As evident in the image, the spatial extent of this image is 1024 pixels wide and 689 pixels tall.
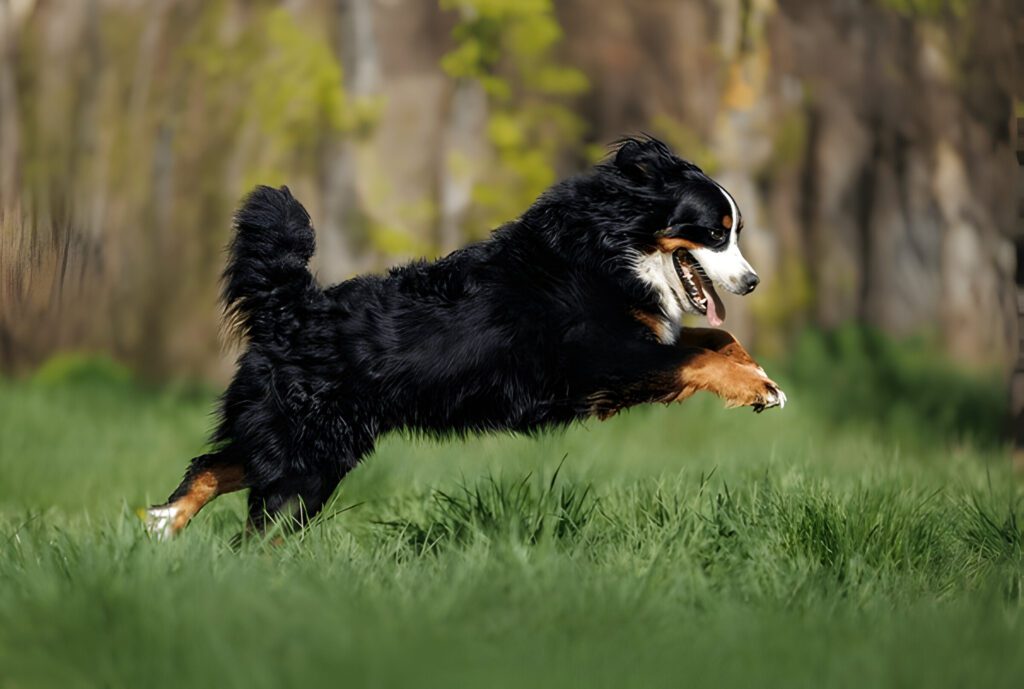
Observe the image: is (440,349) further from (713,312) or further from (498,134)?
(498,134)

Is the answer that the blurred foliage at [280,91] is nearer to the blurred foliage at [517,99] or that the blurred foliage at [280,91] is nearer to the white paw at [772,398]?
the blurred foliage at [517,99]

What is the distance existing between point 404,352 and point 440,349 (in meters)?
0.12

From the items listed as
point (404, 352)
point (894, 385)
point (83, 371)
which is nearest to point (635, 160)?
point (404, 352)

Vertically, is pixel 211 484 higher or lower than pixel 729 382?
lower

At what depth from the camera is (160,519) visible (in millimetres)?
3838

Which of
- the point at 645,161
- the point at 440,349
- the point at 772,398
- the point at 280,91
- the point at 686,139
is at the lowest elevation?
the point at 772,398

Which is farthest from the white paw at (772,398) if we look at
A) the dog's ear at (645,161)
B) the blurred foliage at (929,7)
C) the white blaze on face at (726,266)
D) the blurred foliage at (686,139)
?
the blurred foliage at (929,7)

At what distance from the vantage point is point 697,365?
384 centimetres

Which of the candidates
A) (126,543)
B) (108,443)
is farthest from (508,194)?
(126,543)

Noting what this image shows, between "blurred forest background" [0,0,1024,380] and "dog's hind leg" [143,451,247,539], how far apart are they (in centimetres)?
472

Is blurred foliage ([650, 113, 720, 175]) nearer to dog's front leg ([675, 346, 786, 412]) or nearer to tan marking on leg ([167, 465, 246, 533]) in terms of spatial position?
dog's front leg ([675, 346, 786, 412])

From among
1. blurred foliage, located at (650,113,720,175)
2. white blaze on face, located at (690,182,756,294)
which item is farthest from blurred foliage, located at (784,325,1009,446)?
white blaze on face, located at (690,182,756,294)

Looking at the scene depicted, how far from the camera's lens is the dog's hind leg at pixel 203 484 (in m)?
3.93

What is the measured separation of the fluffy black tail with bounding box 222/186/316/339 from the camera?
393cm
